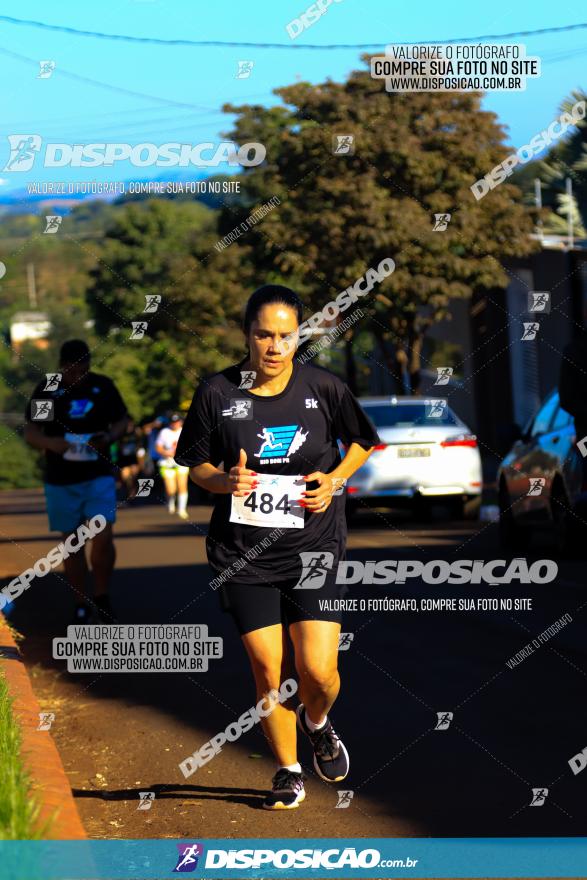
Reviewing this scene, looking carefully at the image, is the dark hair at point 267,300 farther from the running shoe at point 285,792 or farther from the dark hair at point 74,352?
the dark hair at point 74,352

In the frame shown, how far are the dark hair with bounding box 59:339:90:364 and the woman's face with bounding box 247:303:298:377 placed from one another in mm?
4750

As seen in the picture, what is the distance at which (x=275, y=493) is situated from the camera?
569 cm

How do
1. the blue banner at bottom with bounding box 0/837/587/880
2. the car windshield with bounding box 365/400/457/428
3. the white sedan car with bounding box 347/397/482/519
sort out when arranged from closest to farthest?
1. the blue banner at bottom with bounding box 0/837/587/880
2. the white sedan car with bounding box 347/397/482/519
3. the car windshield with bounding box 365/400/457/428

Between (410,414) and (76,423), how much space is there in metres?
10.7

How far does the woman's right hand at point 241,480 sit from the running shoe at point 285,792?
3.66 ft

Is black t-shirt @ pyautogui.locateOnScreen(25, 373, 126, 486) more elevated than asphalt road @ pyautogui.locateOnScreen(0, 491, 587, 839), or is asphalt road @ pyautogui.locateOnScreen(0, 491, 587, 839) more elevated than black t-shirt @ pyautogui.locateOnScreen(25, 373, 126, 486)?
black t-shirt @ pyautogui.locateOnScreen(25, 373, 126, 486)

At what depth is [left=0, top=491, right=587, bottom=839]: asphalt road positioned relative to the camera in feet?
19.0

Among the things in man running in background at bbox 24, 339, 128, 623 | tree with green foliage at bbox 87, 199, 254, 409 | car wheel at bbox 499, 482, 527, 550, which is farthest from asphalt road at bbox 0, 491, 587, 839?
tree with green foliage at bbox 87, 199, 254, 409

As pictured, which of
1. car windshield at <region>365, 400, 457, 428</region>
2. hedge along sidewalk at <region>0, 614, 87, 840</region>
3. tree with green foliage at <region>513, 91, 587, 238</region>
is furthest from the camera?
tree with green foliage at <region>513, 91, 587, 238</region>

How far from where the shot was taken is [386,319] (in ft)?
103

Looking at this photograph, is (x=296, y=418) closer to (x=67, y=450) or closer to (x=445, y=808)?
(x=445, y=808)

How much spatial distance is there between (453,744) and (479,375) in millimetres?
31662

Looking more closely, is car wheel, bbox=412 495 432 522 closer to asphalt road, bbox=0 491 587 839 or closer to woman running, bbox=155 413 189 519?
woman running, bbox=155 413 189 519

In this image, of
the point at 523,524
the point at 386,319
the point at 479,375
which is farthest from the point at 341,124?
the point at 523,524
